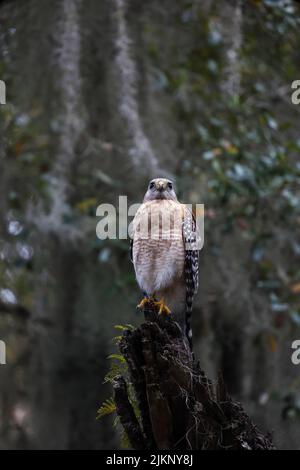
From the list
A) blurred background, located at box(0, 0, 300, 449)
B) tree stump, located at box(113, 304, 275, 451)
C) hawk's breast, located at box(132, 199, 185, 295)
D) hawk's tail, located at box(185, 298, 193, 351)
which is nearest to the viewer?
tree stump, located at box(113, 304, 275, 451)

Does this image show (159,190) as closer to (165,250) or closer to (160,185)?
(160,185)

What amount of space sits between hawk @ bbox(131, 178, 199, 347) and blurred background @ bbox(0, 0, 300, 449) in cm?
84

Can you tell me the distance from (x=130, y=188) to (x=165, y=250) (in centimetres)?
122

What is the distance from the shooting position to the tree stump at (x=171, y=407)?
272 centimetres

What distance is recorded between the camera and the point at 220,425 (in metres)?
2.77

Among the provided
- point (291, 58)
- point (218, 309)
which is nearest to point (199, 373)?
point (218, 309)

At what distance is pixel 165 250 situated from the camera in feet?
14.0

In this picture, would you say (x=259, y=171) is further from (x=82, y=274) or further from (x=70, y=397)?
(x=70, y=397)

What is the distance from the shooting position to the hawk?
4.29m

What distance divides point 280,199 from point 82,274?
1.65 meters

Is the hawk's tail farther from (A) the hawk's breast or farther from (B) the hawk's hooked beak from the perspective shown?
(B) the hawk's hooked beak

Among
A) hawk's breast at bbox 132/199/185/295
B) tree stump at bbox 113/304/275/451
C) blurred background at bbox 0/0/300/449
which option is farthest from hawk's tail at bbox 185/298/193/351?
tree stump at bbox 113/304/275/451

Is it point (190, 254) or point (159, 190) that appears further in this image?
point (159, 190)

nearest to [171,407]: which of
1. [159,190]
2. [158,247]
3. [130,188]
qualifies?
[158,247]
